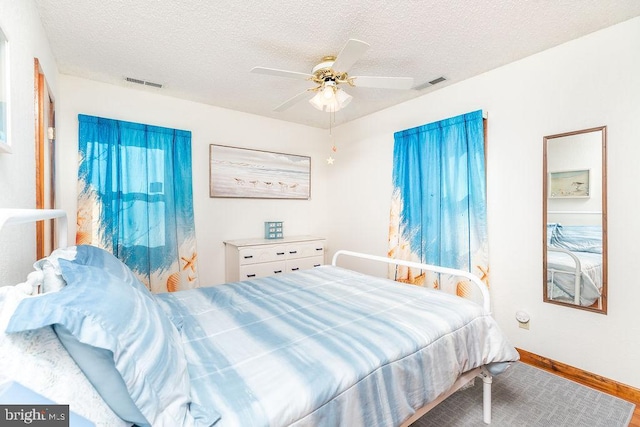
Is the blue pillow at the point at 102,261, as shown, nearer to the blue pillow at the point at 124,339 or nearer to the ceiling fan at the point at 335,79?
the blue pillow at the point at 124,339

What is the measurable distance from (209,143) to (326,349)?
298cm

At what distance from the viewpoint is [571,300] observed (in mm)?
2191

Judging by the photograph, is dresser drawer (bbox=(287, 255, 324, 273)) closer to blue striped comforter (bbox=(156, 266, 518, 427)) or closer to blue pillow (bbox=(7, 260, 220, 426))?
blue striped comforter (bbox=(156, 266, 518, 427))

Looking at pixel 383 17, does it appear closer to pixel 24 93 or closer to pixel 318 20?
pixel 318 20

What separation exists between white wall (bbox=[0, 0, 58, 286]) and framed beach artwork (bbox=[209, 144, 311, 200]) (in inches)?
74.0

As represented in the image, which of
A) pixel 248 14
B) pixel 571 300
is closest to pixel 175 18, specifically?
pixel 248 14

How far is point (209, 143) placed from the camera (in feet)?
11.3

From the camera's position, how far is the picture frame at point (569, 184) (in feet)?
6.97

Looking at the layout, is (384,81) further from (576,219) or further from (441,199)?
(576,219)

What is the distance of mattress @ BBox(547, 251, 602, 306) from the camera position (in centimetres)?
208

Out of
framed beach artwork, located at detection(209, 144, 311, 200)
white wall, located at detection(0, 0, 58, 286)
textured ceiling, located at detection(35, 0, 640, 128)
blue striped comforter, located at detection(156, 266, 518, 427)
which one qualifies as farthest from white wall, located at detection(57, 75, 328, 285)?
blue striped comforter, located at detection(156, 266, 518, 427)

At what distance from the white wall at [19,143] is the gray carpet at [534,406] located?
2198 millimetres

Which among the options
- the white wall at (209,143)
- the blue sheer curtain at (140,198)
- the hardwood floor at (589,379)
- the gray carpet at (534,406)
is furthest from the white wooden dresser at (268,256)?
the hardwood floor at (589,379)

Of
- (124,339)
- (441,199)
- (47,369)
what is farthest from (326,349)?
(441,199)
